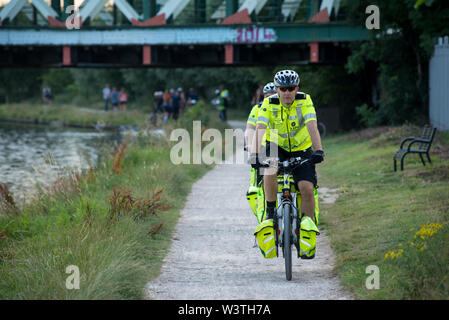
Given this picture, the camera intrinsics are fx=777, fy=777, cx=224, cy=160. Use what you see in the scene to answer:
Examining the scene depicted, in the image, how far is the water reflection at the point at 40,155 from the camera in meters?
17.8

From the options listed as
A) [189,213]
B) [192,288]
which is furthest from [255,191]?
[189,213]

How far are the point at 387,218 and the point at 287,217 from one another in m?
3.02

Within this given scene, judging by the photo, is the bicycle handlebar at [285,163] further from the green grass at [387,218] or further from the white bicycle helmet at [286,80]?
the green grass at [387,218]

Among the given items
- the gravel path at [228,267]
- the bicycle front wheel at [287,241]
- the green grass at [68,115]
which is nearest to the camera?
the gravel path at [228,267]

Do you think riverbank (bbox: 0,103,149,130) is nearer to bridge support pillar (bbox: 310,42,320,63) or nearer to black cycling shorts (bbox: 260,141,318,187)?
bridge support pillar (bbox: 310,42,320,63)

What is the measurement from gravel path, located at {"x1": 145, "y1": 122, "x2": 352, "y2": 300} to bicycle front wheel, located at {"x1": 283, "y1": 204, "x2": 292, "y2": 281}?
116mm

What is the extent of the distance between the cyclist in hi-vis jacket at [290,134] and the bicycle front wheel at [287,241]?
0.52ft

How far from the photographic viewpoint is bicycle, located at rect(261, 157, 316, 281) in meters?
7.31

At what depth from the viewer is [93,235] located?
855cm

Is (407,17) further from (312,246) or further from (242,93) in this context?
(242,93)

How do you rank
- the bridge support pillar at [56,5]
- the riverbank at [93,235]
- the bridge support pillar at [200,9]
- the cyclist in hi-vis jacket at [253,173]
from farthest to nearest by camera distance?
the bridge support pillar at [56,5] → the bridge support pillar at [200,9] → the cyclist in hi-vis jacket at [253,173] → the riverbank at [93,235]

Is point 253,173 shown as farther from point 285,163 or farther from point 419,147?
point 419,147

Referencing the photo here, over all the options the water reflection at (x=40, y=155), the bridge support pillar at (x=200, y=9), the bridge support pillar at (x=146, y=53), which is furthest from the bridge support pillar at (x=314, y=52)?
the water reflection at (x=40, y=155)

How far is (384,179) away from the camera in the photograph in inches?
557
